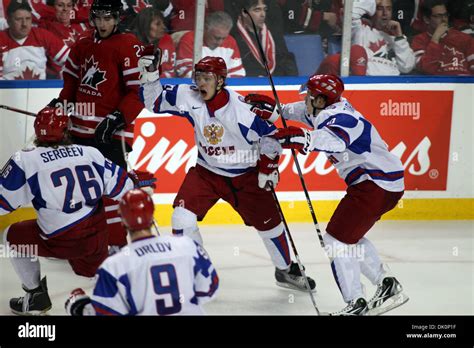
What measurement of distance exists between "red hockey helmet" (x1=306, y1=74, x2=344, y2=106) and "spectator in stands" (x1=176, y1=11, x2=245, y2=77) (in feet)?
8.44

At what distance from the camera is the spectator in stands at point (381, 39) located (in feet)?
24.7

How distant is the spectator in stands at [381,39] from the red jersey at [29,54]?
2.30 m

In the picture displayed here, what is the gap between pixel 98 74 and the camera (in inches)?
222

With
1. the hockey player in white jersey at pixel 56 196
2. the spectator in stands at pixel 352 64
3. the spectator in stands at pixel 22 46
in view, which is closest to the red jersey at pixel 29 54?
the spectator in stands at pixel 22 46

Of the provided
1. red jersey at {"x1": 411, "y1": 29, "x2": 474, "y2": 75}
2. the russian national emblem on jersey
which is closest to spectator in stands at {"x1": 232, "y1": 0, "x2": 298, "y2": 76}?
red jersey at {"x1": 411, "y1": 29, "x2": 474, "y2": 75}

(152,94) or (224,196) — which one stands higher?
(152,94)

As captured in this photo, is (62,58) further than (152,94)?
Yes

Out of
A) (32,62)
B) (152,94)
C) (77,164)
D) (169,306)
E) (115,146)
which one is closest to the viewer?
(169,306)

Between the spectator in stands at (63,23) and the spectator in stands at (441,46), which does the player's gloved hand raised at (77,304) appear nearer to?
the spectator in stands at (63,23)

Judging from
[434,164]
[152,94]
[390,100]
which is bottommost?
[434,164]

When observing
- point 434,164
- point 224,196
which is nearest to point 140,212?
point 224,196

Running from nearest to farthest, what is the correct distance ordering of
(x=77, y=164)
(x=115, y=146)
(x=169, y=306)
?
→ (x=169, y=306)
(x=77, y=164)
(x=115, y=146)
